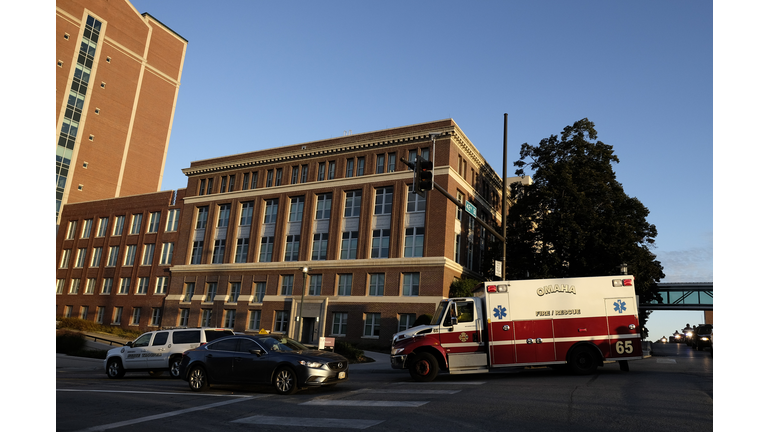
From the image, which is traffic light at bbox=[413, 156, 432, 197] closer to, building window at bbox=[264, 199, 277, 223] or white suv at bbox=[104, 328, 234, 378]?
white suv at bbox=[104, 328, 234, 378]

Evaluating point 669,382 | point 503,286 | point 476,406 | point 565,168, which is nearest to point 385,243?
point 565,168

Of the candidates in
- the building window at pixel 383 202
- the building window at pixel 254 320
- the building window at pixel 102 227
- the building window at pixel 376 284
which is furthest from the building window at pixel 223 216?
the building window at pixel 102 227

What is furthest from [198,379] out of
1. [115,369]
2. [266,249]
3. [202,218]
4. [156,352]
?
[202,218]

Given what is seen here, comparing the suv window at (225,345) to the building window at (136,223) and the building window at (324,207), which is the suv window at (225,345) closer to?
the building window at (324,207)

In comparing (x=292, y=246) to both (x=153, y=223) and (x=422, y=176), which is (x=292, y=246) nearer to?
(x=153, y=223)

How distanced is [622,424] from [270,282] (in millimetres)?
40872

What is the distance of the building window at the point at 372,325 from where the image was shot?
132 ft

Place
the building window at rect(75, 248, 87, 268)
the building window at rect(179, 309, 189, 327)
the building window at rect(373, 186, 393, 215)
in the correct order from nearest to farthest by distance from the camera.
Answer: the building window at rect(373, 186, 393, 215)
the building window at rect(179, 309, 189, 327)
the building window at rect(75, 248, 87, 268)

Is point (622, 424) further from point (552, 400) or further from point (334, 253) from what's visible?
point (334, 253)

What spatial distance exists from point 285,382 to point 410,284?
→ 27.8 metres

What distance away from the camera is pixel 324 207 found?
46094mm

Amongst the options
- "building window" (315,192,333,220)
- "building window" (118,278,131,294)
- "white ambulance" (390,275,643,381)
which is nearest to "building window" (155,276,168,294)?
"building window" (118,278,131,294)

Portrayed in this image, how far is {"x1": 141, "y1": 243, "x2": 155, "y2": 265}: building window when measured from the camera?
56.0 meters

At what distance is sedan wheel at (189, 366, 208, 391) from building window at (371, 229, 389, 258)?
28.5 m
